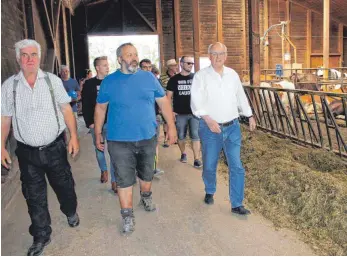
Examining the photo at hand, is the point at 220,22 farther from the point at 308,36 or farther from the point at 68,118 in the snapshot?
the point at 68,118

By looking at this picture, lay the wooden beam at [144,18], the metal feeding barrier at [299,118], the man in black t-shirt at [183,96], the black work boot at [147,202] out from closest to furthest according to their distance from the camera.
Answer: the black work boot at [147,202] → the man in black t-shirt at [183,96] → the metal feeding barrier at [299,118] → the wooden beam at [144,18]

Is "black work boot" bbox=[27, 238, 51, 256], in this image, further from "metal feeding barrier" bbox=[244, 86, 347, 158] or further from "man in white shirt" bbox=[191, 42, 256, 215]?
"metal feeding barrier" bbox=[244, 86, 347, 158]

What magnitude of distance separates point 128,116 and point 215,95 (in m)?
0.96

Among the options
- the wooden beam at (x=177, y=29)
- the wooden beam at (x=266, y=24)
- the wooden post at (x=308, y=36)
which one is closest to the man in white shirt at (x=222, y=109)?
the wooden beam at (x=177, y=29)

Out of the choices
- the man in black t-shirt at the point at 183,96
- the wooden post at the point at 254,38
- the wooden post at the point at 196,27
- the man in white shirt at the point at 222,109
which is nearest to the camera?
the man in white shirt at the point at 222,109

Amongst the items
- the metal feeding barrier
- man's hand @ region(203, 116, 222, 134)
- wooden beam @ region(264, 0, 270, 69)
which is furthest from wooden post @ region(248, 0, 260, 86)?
wooden beam @ region(264, 0, 270, 69)

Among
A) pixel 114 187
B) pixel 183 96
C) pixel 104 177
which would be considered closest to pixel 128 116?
pixel 114 187

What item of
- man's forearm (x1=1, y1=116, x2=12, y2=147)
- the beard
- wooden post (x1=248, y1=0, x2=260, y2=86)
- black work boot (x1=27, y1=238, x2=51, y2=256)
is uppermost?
wooden post (x1=248, y1=0, x2=260, y2=86)

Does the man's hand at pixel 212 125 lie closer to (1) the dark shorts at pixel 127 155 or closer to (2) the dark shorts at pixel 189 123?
(1) the dark shorts at pixel 127 155

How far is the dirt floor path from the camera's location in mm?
3258

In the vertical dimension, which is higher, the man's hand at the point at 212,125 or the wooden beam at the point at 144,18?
the wooden beam at the point at 144,18

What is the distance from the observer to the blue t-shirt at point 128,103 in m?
3.48

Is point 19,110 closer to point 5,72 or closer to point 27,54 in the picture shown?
point 27,54

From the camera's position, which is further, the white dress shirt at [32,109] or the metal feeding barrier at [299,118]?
the metal feeding barrier at [299,118]
